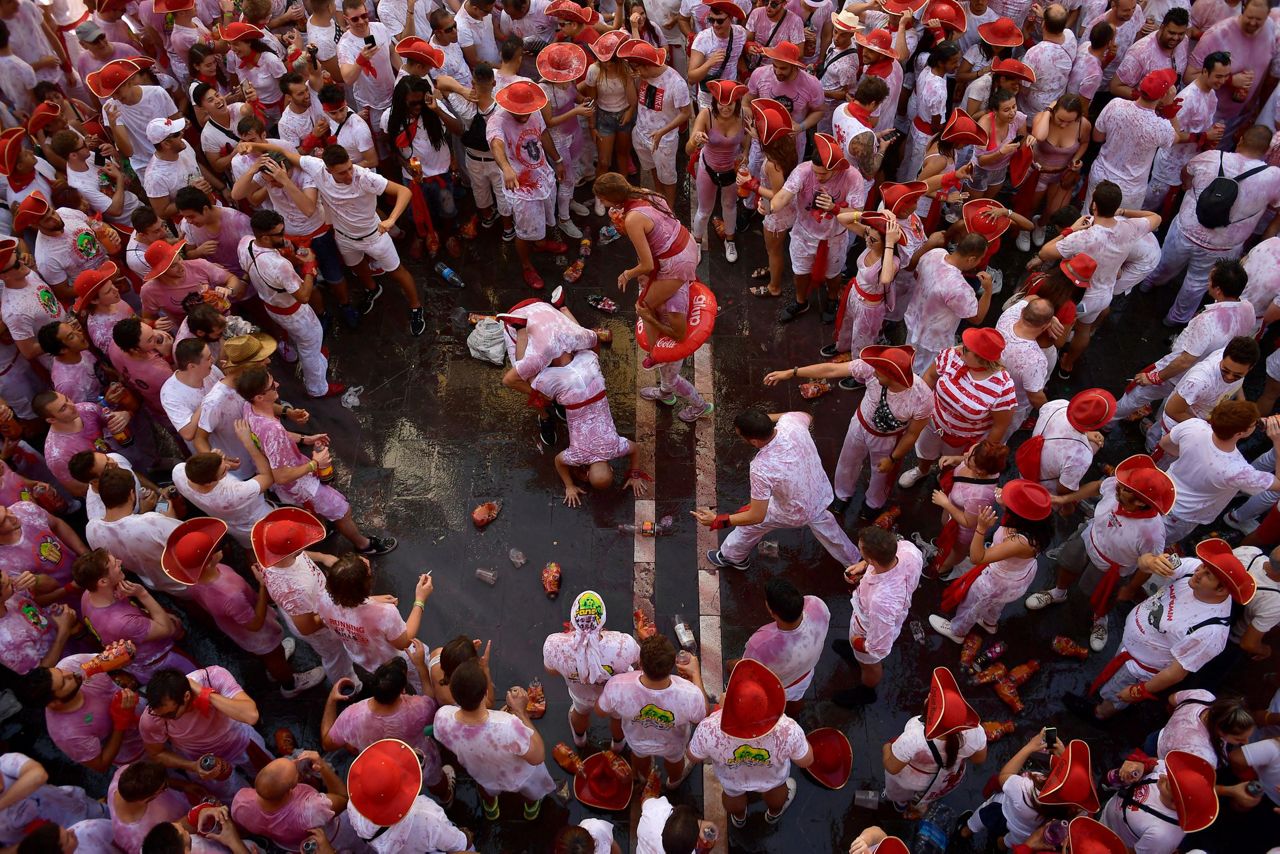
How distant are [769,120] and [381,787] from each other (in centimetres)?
652

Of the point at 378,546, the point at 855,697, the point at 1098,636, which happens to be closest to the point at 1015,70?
the point at 1098,636

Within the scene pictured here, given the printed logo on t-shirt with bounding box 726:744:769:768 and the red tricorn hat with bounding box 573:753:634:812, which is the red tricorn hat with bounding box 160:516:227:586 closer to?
the red tricorn hat with bounding box 573:753:634:812

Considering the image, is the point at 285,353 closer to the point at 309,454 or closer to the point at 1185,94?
the point at 309,454

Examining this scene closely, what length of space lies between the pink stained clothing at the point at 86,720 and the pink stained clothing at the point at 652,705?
284cm

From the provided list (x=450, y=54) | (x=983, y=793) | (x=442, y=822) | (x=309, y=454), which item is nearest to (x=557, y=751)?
(x=442, y=822)

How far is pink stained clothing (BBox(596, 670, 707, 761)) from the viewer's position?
5.23 meters

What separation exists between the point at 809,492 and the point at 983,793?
2.43 metres

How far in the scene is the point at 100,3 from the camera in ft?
33.2

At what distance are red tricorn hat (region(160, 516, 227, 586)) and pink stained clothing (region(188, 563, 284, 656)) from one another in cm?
22

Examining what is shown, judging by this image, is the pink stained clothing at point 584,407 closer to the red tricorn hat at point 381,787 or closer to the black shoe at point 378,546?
the black shoe at point 378,546

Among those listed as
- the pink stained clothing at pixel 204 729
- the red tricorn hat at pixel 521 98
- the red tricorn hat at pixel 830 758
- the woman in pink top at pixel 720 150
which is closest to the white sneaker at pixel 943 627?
the red tricorn hat at pixel 830 758

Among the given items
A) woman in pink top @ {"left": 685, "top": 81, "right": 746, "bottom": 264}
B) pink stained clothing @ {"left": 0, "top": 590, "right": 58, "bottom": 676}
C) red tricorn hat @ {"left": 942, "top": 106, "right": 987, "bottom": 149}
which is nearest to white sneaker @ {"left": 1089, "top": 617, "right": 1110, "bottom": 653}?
red tricorn hat @ {"left": 942, "top": 106, "right": 987, "bottom": 149}

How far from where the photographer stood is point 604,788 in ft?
20.1

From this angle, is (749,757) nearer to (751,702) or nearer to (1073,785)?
(751,702)
